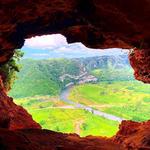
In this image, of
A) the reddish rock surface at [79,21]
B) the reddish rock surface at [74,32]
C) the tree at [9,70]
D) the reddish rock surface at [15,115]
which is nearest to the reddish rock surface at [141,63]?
the reddish rock surface at [74,32]

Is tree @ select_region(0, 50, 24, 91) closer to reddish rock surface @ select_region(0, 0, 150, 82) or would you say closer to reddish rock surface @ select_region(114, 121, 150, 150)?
reddish rock surface @ select_region(0, 0, 150, 82)

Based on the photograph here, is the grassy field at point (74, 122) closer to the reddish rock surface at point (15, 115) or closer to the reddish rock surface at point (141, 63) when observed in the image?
the reddish rock surface at point (15, 115)

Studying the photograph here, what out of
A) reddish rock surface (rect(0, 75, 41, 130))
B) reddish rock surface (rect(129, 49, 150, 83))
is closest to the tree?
reddish rock surface (rect(0, 75, 41, 130))

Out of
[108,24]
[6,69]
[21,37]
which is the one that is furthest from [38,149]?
[6,69]

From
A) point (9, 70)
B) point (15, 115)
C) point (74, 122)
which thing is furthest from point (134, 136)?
point (74, 122)

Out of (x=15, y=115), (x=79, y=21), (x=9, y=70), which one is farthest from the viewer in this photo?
(x=9, y=70)

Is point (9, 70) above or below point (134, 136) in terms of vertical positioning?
above

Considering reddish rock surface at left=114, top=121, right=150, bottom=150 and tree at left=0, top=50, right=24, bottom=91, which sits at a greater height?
tree at left=0, top=50, right=24, bottom=91

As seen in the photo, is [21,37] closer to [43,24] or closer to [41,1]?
[43,24]

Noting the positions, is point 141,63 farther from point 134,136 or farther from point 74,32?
point 134,136

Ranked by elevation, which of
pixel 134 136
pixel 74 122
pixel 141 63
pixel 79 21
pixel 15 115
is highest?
pixel 79 21

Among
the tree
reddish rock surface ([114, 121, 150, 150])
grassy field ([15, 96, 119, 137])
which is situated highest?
the tree
